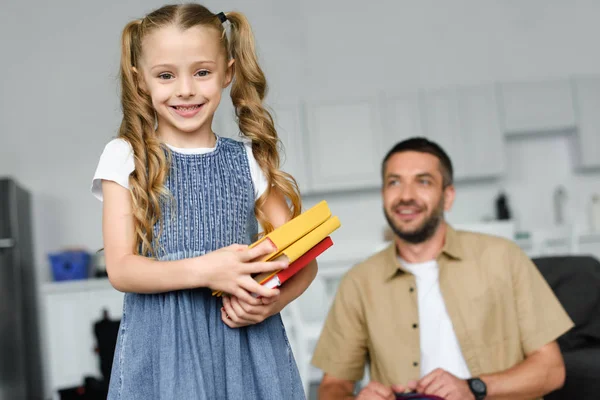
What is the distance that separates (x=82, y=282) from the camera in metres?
4.73

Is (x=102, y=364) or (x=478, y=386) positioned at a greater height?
(x=478, y=386)

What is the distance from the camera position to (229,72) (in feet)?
3.87

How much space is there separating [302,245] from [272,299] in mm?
98

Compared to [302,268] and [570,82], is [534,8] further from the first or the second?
[302,268]

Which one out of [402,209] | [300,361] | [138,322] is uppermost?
[402,209]

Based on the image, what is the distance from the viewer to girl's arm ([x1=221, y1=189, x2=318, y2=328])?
104 centimetres

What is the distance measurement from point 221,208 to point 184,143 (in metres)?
0.12

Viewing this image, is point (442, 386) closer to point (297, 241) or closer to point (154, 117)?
point (297, 241)

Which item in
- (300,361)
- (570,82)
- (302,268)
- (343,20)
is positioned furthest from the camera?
(343,20)

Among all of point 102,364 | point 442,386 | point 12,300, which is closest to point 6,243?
point 12,300

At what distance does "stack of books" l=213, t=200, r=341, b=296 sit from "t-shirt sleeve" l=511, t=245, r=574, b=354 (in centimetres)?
112

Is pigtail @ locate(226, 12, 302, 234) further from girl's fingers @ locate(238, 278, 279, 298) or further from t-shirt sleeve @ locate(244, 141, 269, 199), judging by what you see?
girl's fingers @ locate(238, 278, 279, 298)

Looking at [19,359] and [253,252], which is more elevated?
[253,252]

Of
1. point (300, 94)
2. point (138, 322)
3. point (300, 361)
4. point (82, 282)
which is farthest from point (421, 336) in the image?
point (300, 94)
